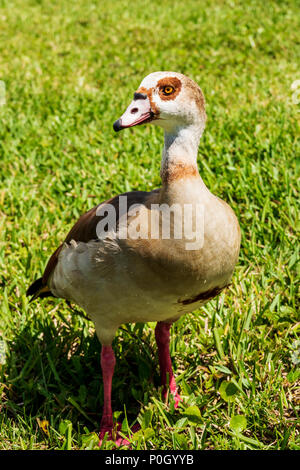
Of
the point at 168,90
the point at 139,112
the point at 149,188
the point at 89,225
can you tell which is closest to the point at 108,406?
the point at 89,225

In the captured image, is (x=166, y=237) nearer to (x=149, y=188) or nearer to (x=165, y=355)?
(x=165, y=355)

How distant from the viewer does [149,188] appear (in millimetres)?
4375

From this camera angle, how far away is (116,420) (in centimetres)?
266

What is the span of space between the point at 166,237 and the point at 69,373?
1255 millimetres

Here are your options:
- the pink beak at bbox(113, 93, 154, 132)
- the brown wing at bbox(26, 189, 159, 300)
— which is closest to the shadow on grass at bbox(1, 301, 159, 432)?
the brown wing at bbox(26, 189, 159, 300)

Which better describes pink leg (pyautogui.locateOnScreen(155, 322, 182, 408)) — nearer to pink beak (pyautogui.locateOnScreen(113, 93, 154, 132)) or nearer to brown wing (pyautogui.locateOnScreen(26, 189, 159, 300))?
brown wing (pyautogui.locateOnScreen(26, 189, 159, 300))

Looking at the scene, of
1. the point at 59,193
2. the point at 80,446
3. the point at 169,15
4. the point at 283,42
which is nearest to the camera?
the point at 80,446

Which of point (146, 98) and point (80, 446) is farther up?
point (146, 98)

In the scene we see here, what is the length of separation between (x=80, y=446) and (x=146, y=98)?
169cm

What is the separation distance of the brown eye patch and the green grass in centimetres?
145

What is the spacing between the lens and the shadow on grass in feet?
9.15

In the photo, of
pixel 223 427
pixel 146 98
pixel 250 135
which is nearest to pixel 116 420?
pixel 223 427

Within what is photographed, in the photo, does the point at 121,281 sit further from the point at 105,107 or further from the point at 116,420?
the point at 105,107

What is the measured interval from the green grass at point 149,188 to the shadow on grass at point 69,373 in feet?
0.04
